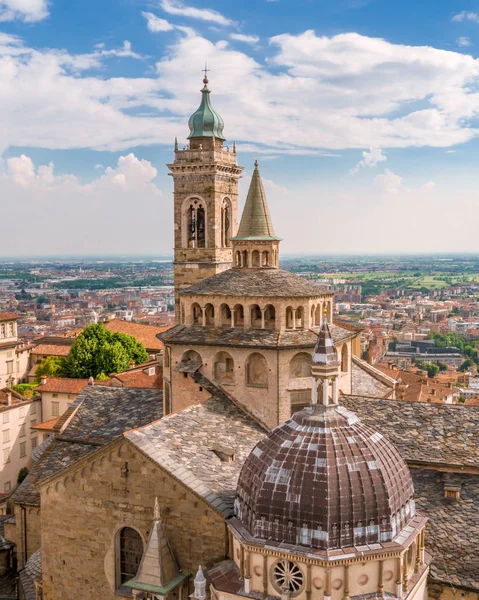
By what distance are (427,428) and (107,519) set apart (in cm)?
1428

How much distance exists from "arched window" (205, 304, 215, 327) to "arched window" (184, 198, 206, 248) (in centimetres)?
3226

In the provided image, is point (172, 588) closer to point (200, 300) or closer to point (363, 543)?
point (363, 543)

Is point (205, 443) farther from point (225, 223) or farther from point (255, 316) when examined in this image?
point (225, 223)

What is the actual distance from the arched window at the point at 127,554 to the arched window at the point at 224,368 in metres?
9.03

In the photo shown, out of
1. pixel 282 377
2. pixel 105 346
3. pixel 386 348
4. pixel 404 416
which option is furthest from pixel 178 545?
pixel 386 348

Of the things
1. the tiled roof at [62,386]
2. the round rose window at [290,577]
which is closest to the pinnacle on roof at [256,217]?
the round rose window at [290,577]

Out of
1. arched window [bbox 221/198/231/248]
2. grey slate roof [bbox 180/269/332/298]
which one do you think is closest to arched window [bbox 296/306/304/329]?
grey slate roof [bbox 180/269/332/298]

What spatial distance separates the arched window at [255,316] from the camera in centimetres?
3312

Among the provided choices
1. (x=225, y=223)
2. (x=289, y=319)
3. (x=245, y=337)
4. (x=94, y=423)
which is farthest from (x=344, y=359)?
(x=225, y=223)

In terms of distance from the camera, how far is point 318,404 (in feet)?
78.1

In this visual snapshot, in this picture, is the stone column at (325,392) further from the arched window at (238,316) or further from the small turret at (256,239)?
the small turret at (256,239)

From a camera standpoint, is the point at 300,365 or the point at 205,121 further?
the point at 205,121

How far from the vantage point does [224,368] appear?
33.1m

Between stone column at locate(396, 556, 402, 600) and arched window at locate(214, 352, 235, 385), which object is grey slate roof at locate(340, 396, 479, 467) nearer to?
arched window at locate(214, 352, 235, 385)
